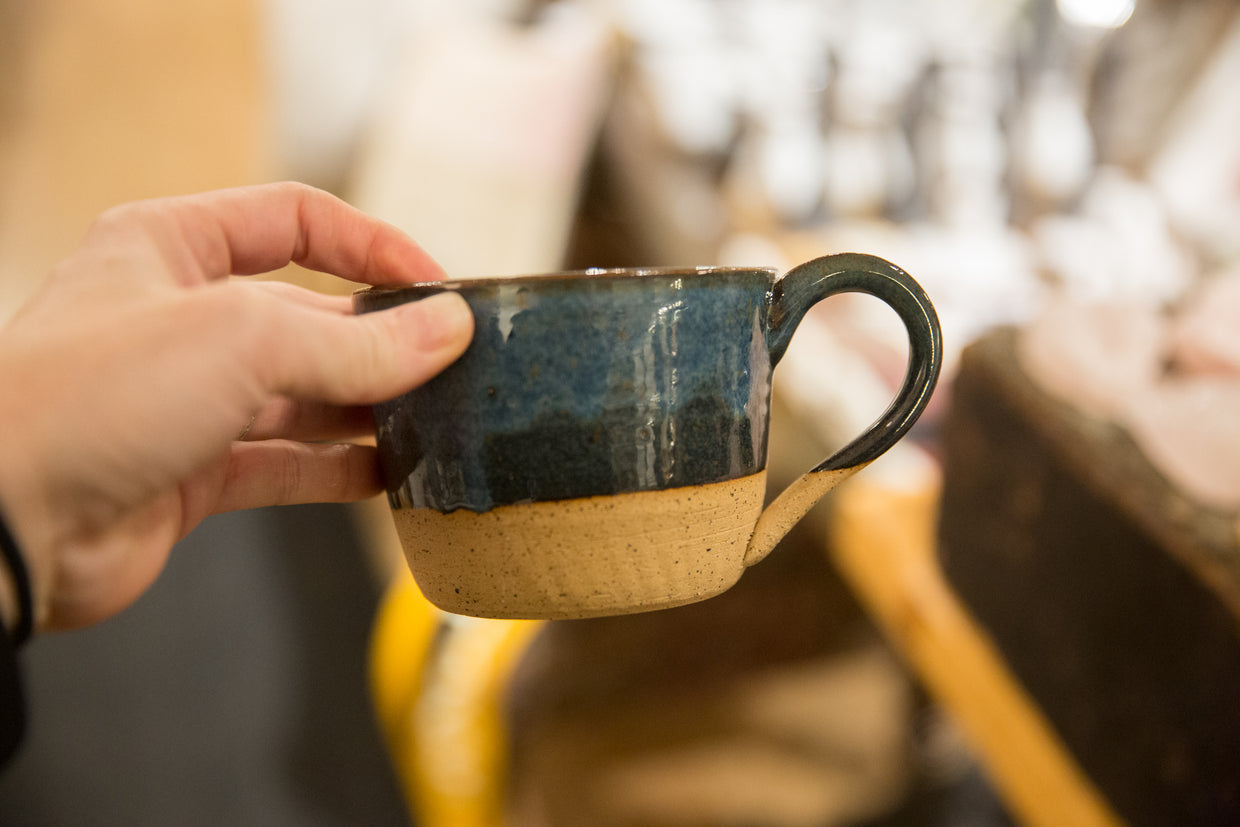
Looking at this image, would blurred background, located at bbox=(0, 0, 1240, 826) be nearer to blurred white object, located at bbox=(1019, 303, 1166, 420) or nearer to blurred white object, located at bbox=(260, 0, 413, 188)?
blurred white object, located at bbox=(260, 0, 413, 188)

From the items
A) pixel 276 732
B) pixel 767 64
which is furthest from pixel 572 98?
pixel 276 732

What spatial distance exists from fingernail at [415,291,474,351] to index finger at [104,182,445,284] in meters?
0.18

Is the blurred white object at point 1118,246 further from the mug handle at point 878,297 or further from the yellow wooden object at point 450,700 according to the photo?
the yellow wooden object at point 450,700

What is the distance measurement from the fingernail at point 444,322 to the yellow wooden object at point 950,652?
0.69 m

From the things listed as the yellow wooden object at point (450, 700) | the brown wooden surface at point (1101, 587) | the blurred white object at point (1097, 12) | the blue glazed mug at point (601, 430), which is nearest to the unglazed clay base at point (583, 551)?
the blue glazed mug at point (601, 430)

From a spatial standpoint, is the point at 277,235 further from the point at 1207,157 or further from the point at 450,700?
the point at 1207,157

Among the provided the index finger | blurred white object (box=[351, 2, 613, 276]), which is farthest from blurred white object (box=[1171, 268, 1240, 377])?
blurred white object (box=[351, 2, 613, 276])

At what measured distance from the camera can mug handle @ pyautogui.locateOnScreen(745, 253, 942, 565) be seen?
1.55 ft

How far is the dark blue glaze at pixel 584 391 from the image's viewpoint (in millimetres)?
416

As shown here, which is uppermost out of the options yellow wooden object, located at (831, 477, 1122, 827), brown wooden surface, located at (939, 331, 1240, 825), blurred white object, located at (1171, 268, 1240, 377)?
blurred white object, located at (1171, 268, 1240, 377)

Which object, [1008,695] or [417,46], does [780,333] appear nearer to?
[1008,695]

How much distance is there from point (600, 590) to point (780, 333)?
18cm

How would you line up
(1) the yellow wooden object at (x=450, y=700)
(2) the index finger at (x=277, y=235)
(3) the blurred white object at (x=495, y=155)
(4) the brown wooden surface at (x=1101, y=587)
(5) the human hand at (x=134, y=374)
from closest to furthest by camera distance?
1. (5) the human hand at (x=134, y=374)
2. (2) the index finger at (x=277, y=235)
3. (4) the brown wooden surface at (x=1101, y=587)
4. (1) the yellow wooden object at (x=450, y=700)
5. (3) the blurred white object at (x=495, y=155)

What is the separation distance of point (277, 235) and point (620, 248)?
4.47 feet
